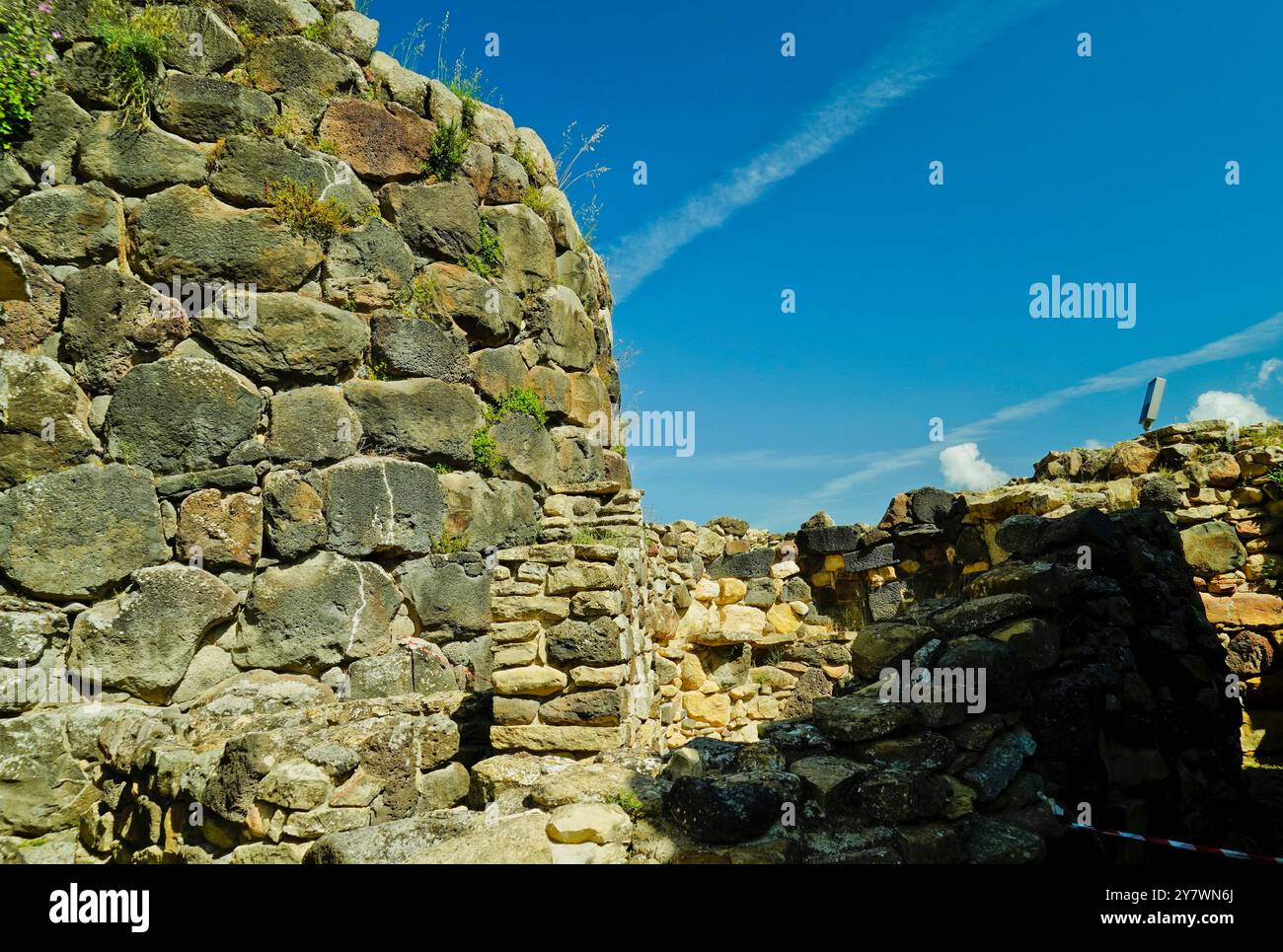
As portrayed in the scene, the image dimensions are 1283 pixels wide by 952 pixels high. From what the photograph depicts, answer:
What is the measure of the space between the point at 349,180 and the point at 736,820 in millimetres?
5993

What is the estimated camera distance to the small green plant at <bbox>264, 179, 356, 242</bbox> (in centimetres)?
586

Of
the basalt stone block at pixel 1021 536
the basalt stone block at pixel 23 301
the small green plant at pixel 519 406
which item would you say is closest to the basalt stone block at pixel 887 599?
the basalt stone block at pixel 1021 536

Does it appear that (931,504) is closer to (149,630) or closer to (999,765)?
(999,765)

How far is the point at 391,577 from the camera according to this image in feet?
19.1

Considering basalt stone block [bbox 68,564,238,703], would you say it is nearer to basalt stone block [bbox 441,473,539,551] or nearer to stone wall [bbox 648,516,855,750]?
basalt stone block [bbox 441,473,539,551]

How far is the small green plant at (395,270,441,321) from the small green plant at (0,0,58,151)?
2935mm

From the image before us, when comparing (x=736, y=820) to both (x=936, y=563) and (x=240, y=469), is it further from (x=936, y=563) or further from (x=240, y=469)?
(x=936, y=563)

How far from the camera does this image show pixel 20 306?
5.25 meters

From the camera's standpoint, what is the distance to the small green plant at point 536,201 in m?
7.63

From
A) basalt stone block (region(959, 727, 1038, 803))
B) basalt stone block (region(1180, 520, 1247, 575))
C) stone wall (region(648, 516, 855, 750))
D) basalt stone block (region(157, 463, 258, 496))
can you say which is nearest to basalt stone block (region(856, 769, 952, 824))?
basalt stone block (region(959, 727, 1038, 803))

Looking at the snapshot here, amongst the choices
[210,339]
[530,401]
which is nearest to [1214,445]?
[530,401]

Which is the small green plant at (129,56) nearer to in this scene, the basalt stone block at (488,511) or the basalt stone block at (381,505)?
the basalt stone block at (381,505)

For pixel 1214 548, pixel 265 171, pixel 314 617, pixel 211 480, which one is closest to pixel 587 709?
pixel 314 617

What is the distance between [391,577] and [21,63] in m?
4.80
